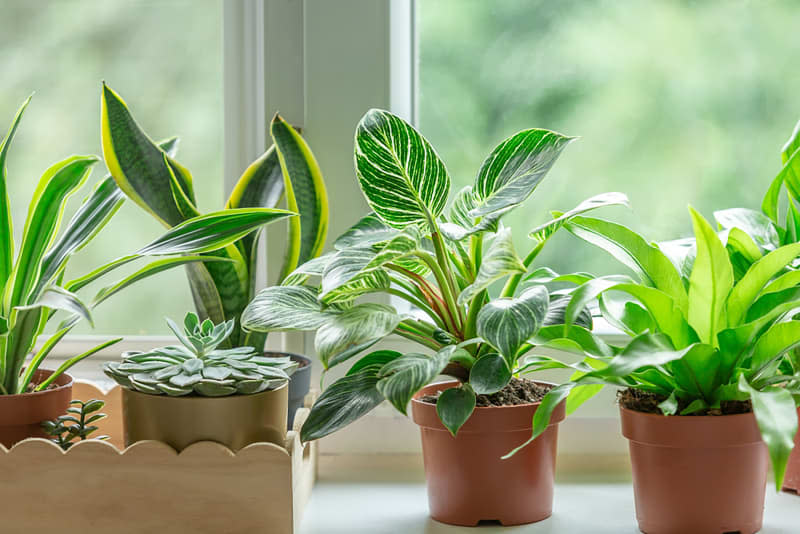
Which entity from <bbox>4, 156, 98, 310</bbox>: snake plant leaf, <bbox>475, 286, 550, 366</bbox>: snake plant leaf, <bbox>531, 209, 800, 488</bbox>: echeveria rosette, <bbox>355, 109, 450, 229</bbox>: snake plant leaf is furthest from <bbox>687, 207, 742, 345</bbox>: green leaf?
<bbox>4, 156, 98, 310</bbox>: snake plant leaf

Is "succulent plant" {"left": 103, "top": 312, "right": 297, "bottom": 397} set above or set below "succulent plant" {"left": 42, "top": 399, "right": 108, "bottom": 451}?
above

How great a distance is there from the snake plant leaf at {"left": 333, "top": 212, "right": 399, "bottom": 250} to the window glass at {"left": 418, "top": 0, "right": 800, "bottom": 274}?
34 cm

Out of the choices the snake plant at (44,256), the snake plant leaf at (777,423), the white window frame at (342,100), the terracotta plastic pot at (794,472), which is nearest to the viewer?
the snake plant leaf at (777,423)

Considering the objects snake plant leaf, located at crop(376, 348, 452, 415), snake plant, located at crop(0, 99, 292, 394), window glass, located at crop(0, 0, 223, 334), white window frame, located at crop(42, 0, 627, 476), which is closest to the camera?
snake plant leaf, located at crop(376, 348, 452, 415)

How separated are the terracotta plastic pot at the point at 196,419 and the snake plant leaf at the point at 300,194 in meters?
0.24

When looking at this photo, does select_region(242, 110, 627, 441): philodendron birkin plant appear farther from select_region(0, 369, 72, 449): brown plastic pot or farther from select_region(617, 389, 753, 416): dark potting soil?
select_region(0, 369, 72, 449): brown plastic pot

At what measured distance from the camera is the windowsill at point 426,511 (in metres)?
0.77

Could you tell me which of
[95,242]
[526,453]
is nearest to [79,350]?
[95,242]

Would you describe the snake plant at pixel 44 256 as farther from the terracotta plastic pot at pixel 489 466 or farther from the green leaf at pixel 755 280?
the green leaf at pixel 755 280

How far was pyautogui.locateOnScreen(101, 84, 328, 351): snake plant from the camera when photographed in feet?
2.69

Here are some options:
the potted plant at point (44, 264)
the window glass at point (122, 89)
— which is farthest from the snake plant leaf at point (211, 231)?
the window glass at point (122, 89)

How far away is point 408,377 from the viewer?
65cm

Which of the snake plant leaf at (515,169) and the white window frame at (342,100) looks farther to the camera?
the white window frame at (342,100)

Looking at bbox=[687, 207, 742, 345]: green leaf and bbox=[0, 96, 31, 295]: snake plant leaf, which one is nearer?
bbox=[687, 207, 742, 345]: green leaf
